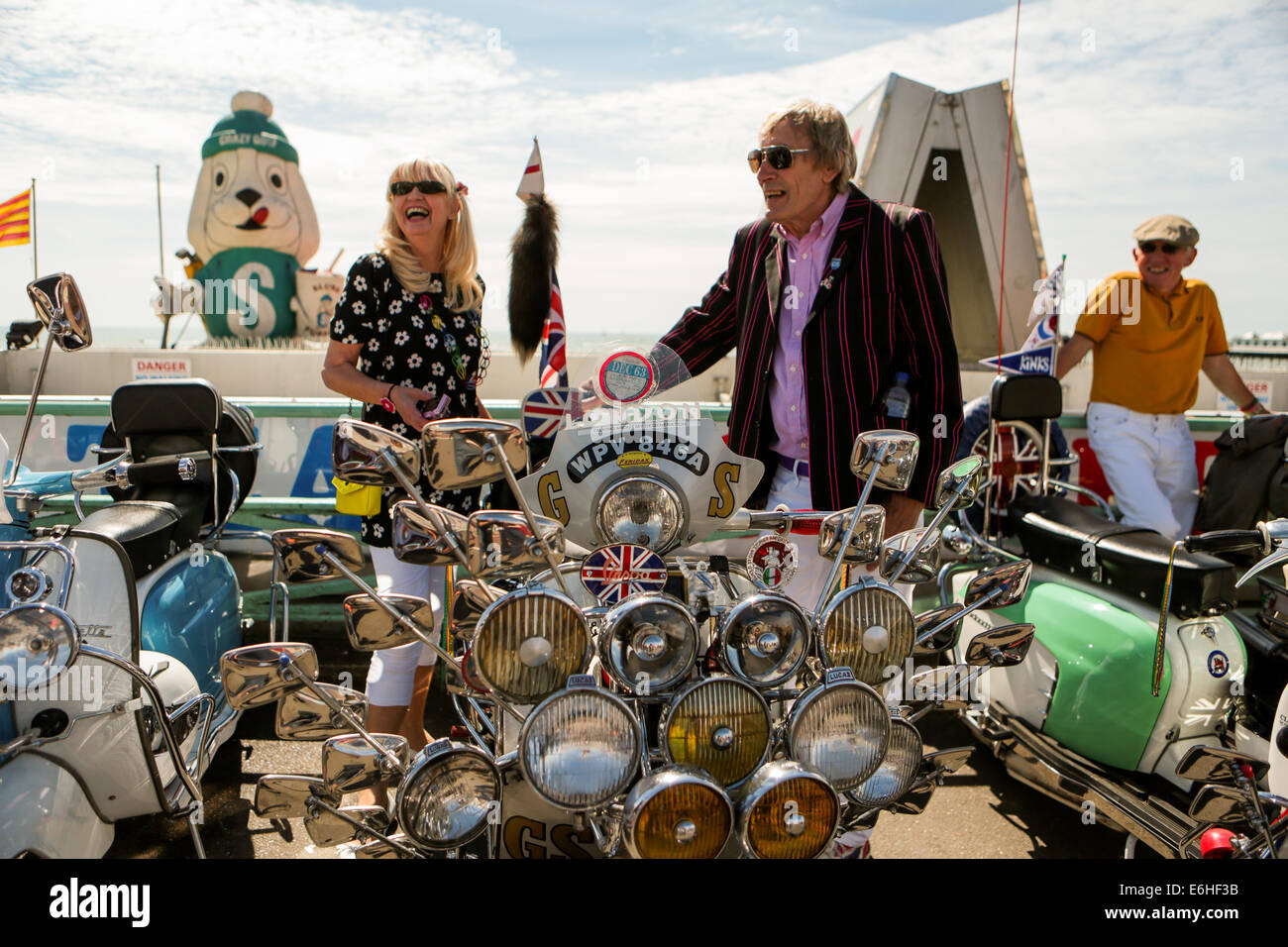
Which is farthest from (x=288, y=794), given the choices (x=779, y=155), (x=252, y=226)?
(x=252, y=226)

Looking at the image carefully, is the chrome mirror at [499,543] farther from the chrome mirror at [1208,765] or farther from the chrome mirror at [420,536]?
the chrome mirror at [1208,765]

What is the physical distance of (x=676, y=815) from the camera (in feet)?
4.27

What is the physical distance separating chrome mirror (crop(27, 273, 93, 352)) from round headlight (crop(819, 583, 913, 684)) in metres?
1.73

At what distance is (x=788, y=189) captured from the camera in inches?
84.2

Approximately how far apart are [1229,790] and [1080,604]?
92 cm

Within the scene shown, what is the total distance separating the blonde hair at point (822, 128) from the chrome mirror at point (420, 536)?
4.32ft

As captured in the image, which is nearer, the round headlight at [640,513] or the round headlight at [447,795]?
the round headlight at [447,795]

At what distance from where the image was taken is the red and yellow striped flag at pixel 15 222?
6.11 m

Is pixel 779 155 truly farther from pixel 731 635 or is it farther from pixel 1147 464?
pixel 1147 464

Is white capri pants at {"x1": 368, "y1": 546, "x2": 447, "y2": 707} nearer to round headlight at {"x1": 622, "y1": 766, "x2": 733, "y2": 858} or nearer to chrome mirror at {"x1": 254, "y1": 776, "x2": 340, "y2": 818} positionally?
chrome mirror at {"x1": 254, "y1": 776, "x2": 340, "y2": 818}

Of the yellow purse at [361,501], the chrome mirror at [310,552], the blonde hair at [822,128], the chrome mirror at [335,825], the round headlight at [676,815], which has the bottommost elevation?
the chrome mirror at [335,825]

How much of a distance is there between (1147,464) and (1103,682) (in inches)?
67.5

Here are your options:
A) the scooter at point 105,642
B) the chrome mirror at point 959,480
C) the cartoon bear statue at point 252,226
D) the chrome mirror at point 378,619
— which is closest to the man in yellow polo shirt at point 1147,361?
the chrome mirror at point 959,480

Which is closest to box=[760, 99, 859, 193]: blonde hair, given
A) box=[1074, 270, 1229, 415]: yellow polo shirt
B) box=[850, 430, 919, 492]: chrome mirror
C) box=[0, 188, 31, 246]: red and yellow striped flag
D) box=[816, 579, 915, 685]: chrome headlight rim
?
box=[850, 430, 919, 492]: chrome mirror
